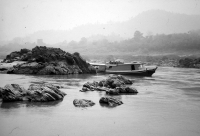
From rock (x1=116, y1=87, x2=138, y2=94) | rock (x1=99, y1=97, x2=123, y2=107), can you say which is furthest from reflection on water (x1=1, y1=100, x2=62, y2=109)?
rock (x1=116, y1=87, x2=138, y2=94)

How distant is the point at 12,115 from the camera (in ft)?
44.0

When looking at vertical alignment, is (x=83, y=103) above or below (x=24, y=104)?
below

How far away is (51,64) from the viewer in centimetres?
4412

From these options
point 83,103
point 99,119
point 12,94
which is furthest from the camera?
point 12,94

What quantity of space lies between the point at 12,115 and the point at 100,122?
18.1 ft

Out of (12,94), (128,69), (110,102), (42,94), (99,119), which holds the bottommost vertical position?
(99,119)

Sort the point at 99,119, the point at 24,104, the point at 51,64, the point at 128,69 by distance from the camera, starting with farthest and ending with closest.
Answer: the point at 128,69, the point at 51,64, the point at 24,104, the point at 99,119

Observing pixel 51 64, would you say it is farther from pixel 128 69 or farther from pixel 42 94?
pixel 42 94

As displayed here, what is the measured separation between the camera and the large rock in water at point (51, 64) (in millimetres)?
42531

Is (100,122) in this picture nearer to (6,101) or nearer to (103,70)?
(6,101)

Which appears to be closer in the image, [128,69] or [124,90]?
[124,90]

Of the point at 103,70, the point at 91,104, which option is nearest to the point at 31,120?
the point at 91,104

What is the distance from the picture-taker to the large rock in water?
4253cm

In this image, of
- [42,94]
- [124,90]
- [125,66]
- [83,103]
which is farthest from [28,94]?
[125,66]
